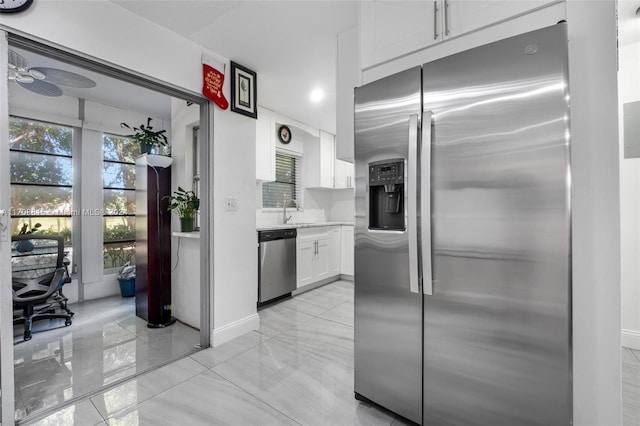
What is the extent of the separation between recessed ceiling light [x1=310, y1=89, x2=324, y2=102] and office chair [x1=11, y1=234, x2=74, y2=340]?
10.0ft

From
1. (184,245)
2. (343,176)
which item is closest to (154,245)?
(184,245)

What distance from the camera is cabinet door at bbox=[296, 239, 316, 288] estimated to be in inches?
151

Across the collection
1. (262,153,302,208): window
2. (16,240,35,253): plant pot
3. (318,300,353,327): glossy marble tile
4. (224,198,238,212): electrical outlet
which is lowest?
(318,300,353,327): glossy marble tile

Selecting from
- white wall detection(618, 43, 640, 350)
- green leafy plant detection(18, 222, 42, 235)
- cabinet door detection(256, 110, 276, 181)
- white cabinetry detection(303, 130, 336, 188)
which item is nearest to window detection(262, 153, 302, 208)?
white cabinetry detection(303, 130, 336, 188)

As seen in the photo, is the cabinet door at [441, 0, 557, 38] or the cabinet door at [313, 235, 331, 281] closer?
the cabinet door at [441, 0, 557, 38]

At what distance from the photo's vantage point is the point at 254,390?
73.2 inches

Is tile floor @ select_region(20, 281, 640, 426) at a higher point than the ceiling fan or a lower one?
lower

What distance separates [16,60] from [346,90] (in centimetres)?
212

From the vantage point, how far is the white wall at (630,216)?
2.29 metres

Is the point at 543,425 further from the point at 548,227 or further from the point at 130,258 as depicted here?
the point at 130,258

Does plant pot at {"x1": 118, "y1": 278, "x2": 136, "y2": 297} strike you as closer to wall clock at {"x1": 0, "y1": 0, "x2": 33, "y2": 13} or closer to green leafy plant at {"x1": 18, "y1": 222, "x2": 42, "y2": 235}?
green leafy plant at {"x1": 18, "y1": 222, "x2": 42, "y2": 235}

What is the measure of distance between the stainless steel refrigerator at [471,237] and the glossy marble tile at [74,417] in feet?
4.99

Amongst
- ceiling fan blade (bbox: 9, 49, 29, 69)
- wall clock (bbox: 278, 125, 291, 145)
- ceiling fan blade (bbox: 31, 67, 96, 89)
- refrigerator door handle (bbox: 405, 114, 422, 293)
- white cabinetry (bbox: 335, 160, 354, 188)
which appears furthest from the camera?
white cabinetry (bbox: 335, 160, 354, 188)

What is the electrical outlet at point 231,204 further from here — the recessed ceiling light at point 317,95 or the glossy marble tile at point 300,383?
the recessed ceiling light at point 317,95
